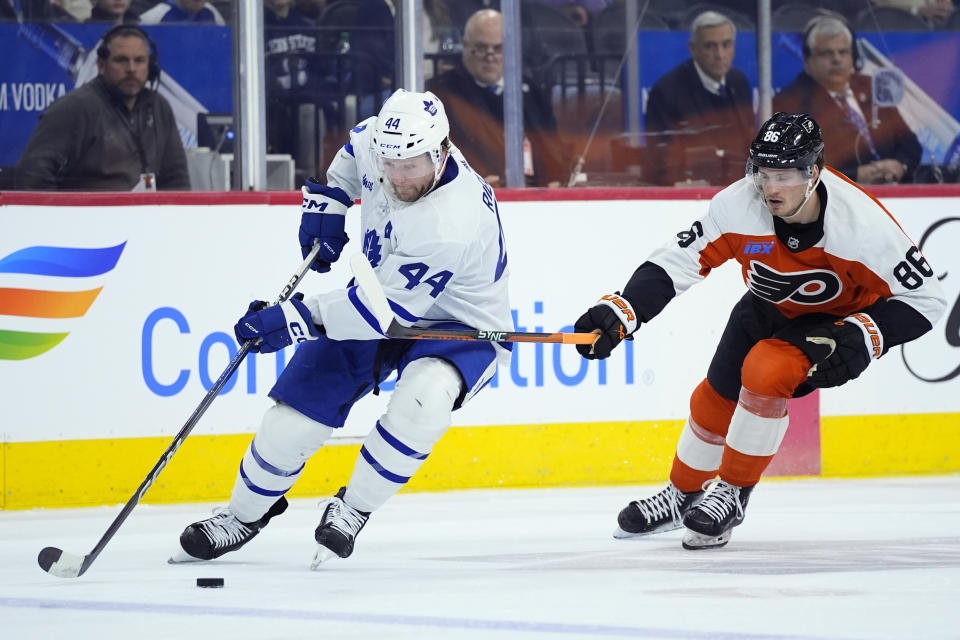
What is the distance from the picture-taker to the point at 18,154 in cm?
452

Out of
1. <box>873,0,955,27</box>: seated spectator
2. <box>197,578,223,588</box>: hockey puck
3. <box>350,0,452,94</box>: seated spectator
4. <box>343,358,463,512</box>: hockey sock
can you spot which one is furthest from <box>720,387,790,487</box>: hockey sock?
<box>873,0,955,27</box>: seated spectator

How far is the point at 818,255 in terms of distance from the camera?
11.0ft

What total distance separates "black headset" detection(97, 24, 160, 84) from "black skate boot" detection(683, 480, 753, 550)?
2.29 m

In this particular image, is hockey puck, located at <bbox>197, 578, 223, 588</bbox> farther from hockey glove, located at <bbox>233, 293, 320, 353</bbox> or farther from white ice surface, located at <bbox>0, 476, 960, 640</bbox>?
hockey glove, located at <bbox>233, 293, 320, 353</bbox>

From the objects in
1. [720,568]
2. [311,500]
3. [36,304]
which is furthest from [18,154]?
[720,568]

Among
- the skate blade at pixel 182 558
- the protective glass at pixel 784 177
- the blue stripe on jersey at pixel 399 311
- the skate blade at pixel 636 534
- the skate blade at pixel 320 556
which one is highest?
the protective glass at pixel 784 177

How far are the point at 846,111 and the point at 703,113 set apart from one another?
57cm

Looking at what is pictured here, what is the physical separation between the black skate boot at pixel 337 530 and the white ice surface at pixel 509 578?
42mm

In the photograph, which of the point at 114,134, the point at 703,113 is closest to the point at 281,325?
the point at 114,134

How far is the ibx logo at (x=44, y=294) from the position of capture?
14.1 ft

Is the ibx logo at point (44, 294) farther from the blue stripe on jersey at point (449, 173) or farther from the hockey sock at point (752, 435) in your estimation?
the hockey sock at point (752, 435)

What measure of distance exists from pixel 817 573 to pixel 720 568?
208 millimetres

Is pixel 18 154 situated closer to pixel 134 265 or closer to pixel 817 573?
pixel 134 265

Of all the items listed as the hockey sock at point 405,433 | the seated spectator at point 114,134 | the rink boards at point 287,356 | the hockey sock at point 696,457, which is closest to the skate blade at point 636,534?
the hockey sock at point 696,457
